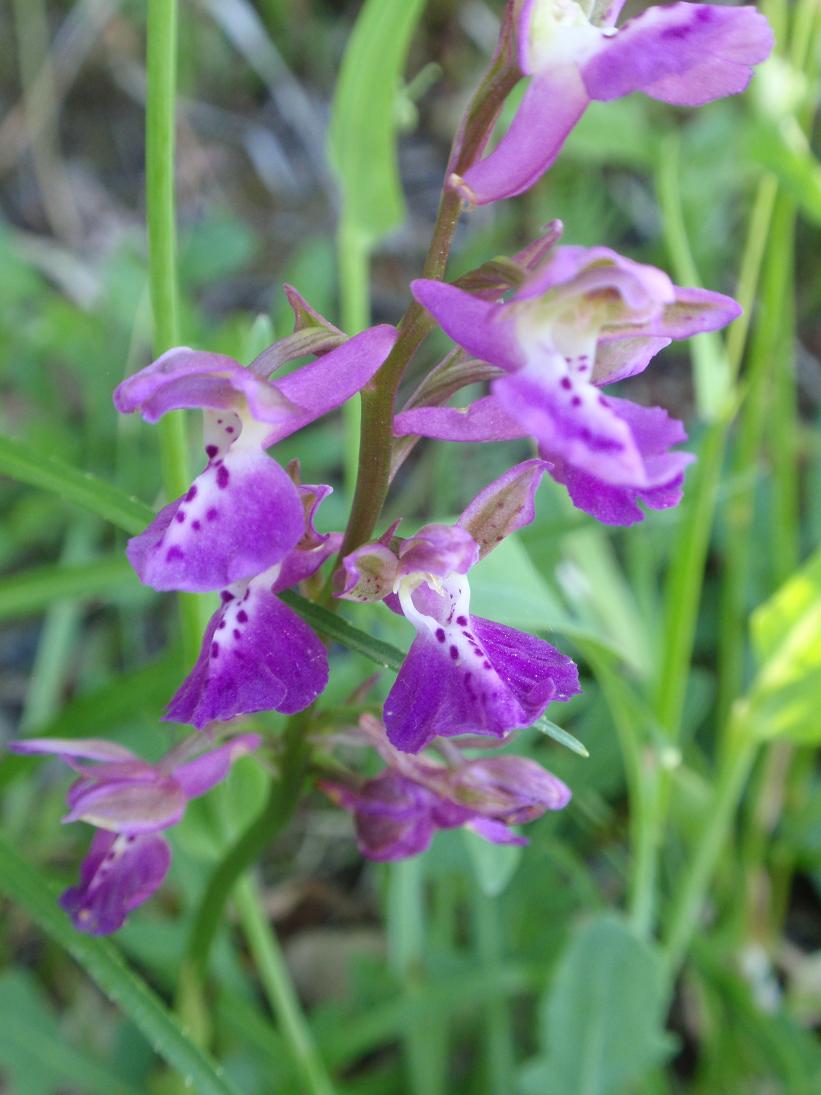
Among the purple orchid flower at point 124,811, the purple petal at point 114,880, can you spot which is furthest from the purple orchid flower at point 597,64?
the purple petal at point 114,880

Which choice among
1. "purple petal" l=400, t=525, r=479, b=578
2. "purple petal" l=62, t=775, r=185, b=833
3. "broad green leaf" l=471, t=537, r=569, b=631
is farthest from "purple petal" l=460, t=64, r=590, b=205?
"purple petal" l=62, t=775, r=185, b=833

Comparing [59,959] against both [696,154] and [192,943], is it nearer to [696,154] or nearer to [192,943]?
[192,943]

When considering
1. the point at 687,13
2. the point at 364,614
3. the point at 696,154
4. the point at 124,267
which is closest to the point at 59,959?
the point at 364,614

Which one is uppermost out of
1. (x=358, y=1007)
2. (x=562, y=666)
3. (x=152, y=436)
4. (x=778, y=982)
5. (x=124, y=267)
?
(x=562, y=666)

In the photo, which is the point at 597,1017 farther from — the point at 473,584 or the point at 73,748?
the point at 73,748

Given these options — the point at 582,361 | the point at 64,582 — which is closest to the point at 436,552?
the point at 582,361

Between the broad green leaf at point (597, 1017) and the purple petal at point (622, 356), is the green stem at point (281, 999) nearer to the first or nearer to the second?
the broad green leaf at point (597, 1017)
